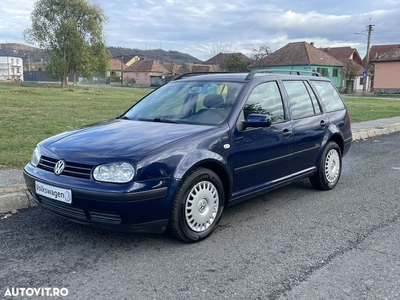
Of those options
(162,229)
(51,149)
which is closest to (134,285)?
(162,229)

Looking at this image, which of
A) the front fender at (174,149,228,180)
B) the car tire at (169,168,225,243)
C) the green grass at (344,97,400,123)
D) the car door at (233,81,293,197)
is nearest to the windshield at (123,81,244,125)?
the car door at (233,81,293,197)

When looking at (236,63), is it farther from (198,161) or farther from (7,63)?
(7,63)

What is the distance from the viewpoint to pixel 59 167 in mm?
3621

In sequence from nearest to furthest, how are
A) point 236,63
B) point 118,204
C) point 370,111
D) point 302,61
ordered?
point 118,204 < point 370,111 < point 302,61 < point 236,63

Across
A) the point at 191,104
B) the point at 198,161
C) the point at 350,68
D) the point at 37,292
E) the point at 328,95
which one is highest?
the point at 350,68

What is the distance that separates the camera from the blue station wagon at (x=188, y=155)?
3.42m

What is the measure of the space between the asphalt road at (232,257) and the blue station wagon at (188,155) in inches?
12.6

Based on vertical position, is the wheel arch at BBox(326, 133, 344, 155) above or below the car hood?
below

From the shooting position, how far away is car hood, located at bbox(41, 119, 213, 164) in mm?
3502

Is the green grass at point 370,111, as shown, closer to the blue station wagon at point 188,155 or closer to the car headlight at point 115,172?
the blue station wagon at point 188,155

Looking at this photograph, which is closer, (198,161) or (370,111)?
(198,161)

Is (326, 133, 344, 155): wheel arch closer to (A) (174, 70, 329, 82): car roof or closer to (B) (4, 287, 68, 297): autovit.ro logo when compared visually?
(A) (174, 70, 329, 82): car roof

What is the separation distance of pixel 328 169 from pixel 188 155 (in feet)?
9.41

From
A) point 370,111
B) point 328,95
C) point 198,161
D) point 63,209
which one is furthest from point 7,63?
point 198,161
